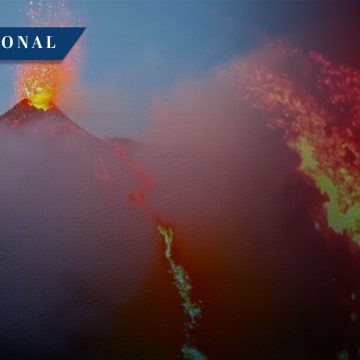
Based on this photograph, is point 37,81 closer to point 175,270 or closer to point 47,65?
point 47,65

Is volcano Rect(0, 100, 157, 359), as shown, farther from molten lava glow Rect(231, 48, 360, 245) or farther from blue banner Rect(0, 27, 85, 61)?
molten lava glow Rect(231, 48, 360, 245)

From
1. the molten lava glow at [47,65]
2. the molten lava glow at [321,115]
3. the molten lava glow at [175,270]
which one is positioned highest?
the molten lava glow at [47,65]

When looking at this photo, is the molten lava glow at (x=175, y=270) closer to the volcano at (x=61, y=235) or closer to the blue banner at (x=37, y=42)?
the volcano at (x=61, y=235)

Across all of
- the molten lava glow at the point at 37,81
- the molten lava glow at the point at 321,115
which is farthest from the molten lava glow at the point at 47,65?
the molten lava glow at the point at 321,115

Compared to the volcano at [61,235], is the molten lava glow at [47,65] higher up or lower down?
higher up

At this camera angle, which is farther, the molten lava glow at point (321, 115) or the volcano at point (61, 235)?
the molten lava glow at point (321, 115)

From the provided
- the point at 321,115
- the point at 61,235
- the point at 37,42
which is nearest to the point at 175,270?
the point at 61,235

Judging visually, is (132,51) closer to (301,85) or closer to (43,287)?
(301,85)

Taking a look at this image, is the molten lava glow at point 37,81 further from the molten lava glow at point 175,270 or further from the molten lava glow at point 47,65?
the molten lava glow at point 175,270
